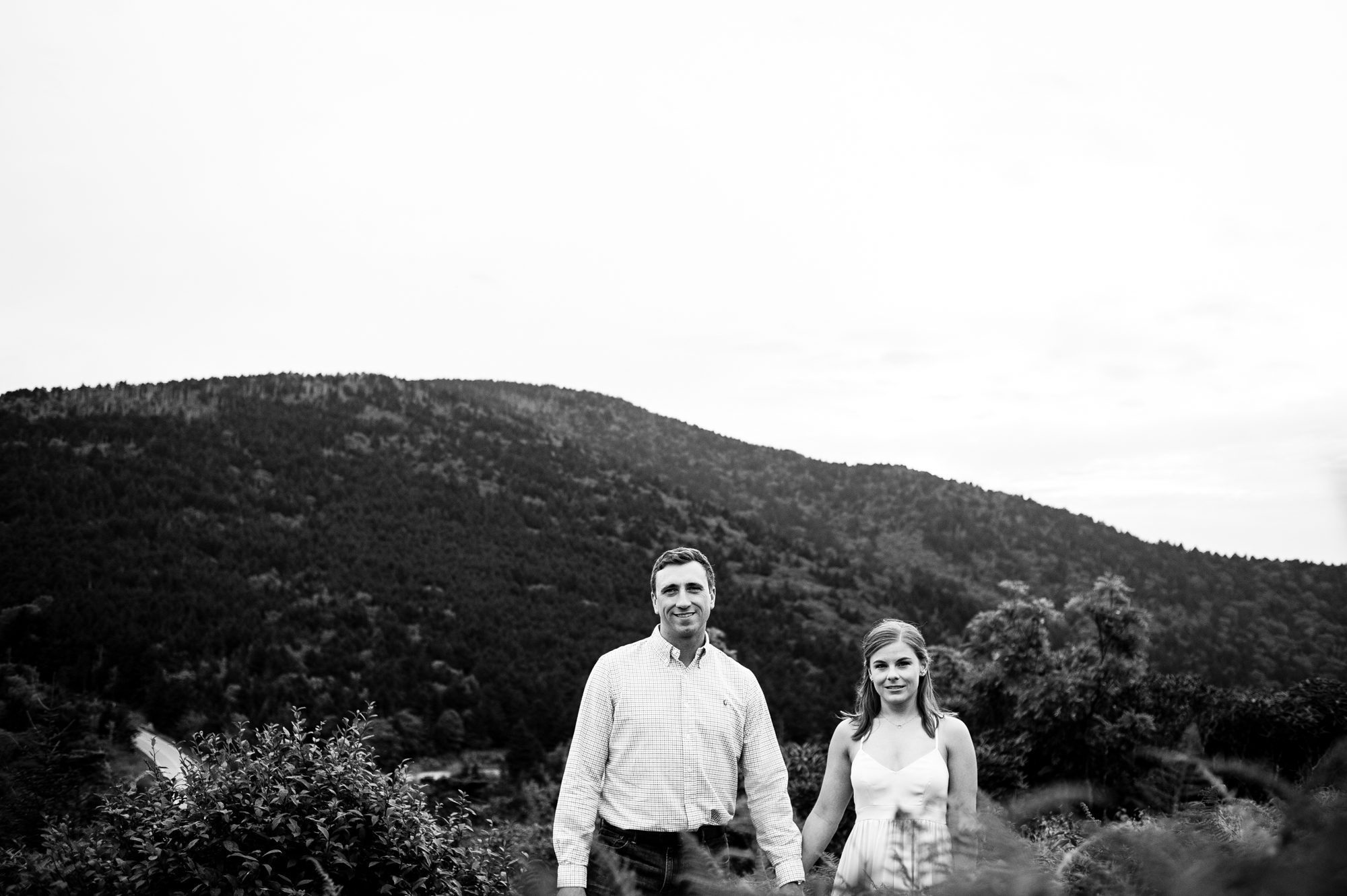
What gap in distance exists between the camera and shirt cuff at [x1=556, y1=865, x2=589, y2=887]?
299 centimetres

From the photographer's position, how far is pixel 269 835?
4.21 metres

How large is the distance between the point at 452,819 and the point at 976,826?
15.9 ft

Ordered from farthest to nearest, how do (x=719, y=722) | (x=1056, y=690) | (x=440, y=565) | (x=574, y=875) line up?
(x=440, y=565) < (x=1056, y=690) < (x=719, y=722) < (x=574, y=875)

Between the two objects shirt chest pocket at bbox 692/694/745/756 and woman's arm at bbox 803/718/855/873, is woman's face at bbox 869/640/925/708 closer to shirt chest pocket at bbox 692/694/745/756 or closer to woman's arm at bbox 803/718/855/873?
woman's arm at bbox 803/718/855/873

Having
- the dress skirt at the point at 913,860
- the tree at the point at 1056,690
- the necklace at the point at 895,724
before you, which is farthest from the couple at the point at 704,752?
the tree at the point at 1056,690

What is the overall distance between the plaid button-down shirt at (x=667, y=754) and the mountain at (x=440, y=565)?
19550mm

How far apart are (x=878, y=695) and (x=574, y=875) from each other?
130cm

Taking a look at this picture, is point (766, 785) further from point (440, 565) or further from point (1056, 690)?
point (440, 565)

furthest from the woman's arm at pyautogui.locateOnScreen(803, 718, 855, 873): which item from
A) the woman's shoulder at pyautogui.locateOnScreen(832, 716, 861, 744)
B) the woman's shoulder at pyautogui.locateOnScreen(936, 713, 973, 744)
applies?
the woman's shoulder at pyautogui.locateOnScreen(936, 713, 973, 744)

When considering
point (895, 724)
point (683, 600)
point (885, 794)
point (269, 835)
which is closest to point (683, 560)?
point (683, 600)

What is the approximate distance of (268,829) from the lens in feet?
13.9

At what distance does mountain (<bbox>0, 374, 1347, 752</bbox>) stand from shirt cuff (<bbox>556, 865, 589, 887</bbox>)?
20.2 meters

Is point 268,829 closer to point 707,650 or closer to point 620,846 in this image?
point 620,846

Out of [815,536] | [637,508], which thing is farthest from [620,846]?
[815,536]
